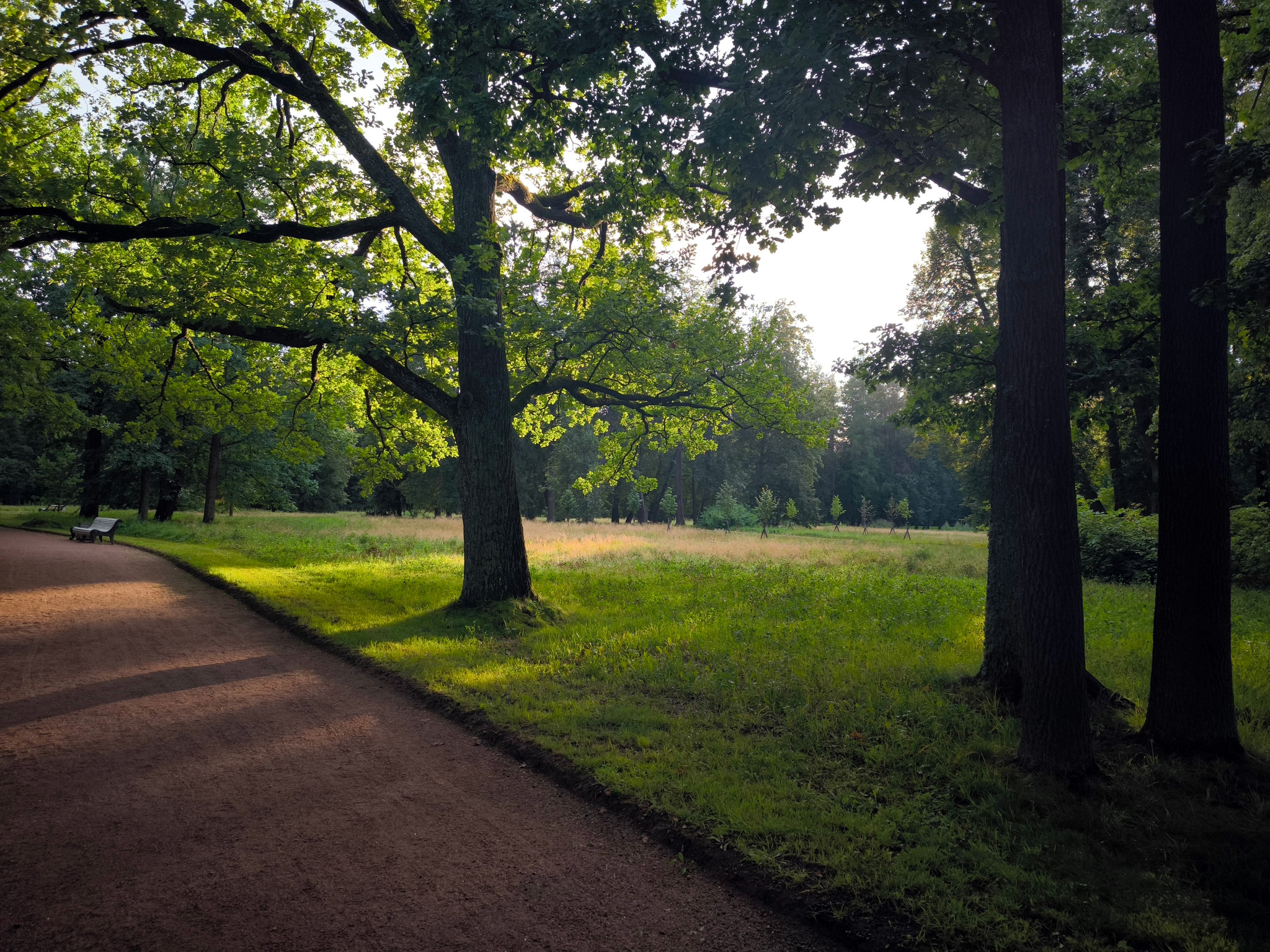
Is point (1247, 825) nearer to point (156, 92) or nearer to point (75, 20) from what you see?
Result: point (75, 20)

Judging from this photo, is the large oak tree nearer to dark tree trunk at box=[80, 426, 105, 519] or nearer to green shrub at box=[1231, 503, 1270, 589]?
green shrub at box=[1231, 503, 1270, 589]

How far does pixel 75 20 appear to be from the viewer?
347 inches

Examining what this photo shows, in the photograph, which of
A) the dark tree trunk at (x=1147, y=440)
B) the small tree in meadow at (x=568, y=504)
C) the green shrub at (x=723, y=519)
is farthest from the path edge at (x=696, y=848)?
the small tree in meadow at (x=568, y=504)

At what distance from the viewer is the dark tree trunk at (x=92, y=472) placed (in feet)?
94.7

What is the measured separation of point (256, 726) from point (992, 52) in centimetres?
881

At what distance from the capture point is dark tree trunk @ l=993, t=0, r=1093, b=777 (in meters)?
4.70

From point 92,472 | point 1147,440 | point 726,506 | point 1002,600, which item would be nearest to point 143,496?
point 92,472

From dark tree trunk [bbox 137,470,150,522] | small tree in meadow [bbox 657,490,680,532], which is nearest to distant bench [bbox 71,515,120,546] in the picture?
dark tree trunk [bbox 137,470,150,522]

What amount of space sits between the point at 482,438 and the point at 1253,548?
18.5 meters

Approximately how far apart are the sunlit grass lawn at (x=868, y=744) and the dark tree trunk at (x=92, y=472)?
22662mm

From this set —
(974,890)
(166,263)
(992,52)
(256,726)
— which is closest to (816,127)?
(992,52)

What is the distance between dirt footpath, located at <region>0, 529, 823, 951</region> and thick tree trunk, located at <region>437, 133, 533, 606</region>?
355 cm

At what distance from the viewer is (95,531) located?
2184 cm

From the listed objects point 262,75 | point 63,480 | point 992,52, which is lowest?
point 63,480
